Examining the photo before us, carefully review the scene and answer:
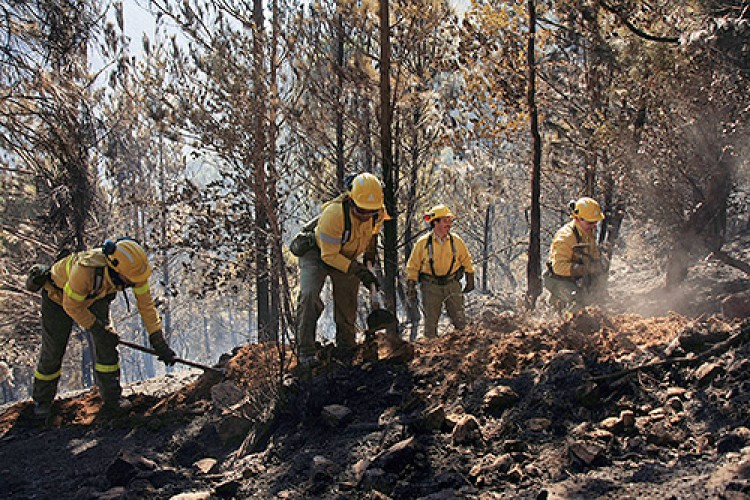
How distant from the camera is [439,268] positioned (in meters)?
6.83

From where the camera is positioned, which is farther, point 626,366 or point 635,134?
point 635,134

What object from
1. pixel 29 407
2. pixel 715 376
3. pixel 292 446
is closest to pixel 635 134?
pixel 715 376

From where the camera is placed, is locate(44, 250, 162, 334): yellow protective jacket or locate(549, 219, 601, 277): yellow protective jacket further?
locate(549, 219, 601, 277): yellow protective jacket

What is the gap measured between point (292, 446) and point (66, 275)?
131 inches

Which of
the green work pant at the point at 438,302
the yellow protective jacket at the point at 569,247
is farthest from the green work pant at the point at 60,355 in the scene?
the yellow protective jacket at the point at 569,247

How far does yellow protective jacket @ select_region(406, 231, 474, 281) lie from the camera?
267 inches

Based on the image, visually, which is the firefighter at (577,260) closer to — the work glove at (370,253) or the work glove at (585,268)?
the work glove at (585,268)

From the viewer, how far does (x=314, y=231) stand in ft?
18.2

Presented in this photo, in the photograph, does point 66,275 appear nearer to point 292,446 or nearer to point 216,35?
point 292,446

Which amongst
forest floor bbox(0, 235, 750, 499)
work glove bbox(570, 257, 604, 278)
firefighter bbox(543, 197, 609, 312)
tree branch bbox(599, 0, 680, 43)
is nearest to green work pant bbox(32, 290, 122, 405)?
forest floor bbox(0, 235, 750, 499)

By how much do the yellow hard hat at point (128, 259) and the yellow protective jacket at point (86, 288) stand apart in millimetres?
108

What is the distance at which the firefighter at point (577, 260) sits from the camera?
691cm

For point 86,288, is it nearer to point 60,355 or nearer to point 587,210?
point 60,355

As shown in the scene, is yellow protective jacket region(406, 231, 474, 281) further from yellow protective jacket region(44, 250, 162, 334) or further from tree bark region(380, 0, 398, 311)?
yellow protective jacket region(44, 250, 162, 334)
